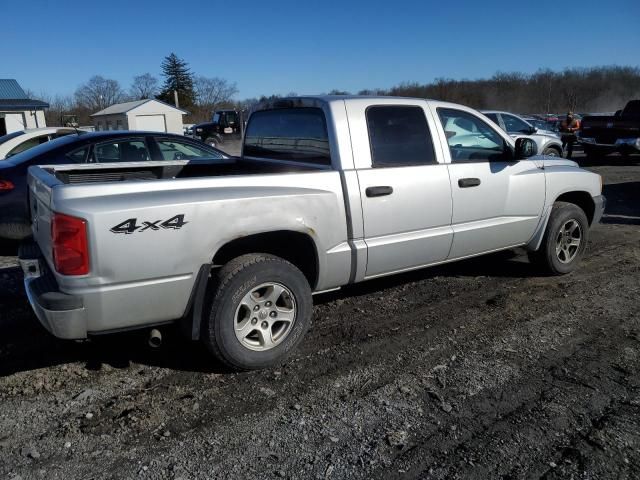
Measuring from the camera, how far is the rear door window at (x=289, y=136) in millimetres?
4258

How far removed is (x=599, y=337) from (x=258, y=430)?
9.22 ft

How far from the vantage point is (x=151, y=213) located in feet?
10.2

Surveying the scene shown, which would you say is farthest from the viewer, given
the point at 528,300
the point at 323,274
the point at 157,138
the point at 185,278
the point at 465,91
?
the point at 465,91

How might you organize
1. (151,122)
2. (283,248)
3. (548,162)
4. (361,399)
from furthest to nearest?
(151,122) < (548,162) < (283,248) < (361,399)

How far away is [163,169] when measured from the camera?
5.16 metres

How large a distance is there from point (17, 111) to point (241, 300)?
3232 cm

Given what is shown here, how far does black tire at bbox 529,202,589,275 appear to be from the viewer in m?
5.48

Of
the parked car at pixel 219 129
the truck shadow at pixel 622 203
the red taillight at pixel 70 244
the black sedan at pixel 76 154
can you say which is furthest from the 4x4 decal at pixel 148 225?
the parked car at pixel 219 129

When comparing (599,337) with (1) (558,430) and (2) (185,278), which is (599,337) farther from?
(2) (185,278)

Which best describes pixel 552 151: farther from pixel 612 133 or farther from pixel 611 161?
pixel 611 161

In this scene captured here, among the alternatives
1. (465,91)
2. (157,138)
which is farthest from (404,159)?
(465,91)

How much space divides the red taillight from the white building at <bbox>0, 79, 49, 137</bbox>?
3074 cm

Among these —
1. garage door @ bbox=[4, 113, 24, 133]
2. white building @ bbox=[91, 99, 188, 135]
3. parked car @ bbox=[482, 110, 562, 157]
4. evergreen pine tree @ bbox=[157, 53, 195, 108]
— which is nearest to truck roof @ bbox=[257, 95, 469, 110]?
parked car @ bbox=[482, 110, 562, 157]

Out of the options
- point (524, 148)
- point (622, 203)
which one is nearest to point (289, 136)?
point (524, 148)
